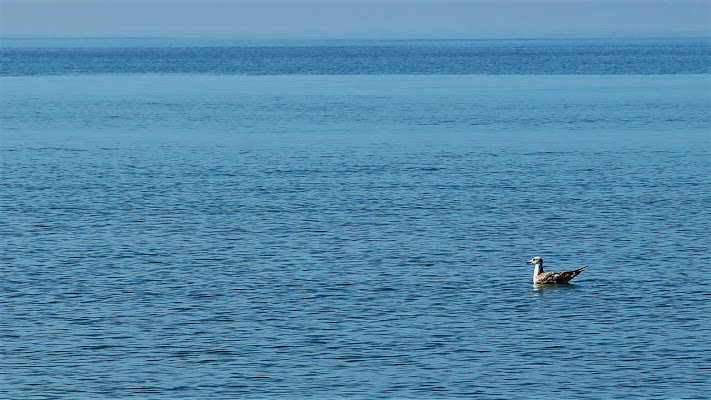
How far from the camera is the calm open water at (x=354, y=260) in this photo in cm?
2011

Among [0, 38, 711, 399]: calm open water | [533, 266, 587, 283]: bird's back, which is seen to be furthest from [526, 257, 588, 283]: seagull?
[0, 38, 711, 399]: calm open water

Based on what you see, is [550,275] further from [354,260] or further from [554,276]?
[354,260]

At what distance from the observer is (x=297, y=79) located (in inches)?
4975

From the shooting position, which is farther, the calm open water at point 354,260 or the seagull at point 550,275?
the seagull at point 550,275

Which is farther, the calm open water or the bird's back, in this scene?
the bird's back

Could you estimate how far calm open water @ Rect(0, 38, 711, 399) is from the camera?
66.0 ft

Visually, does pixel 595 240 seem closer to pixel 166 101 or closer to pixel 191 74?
pixel 166 101

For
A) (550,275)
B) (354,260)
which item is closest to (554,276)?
(550,275)

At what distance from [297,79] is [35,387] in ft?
355

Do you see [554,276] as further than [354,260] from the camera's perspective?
No

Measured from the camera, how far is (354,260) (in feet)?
95.0

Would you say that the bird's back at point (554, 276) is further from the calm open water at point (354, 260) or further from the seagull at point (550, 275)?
the calm open water at point (354, 260)

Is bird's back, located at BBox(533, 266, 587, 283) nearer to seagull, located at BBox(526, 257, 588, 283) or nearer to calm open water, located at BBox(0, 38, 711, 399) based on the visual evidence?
seagull, located at BBox(526, 257, 588, 283)

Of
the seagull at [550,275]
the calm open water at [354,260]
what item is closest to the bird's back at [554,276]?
the seagull at [550,275]
